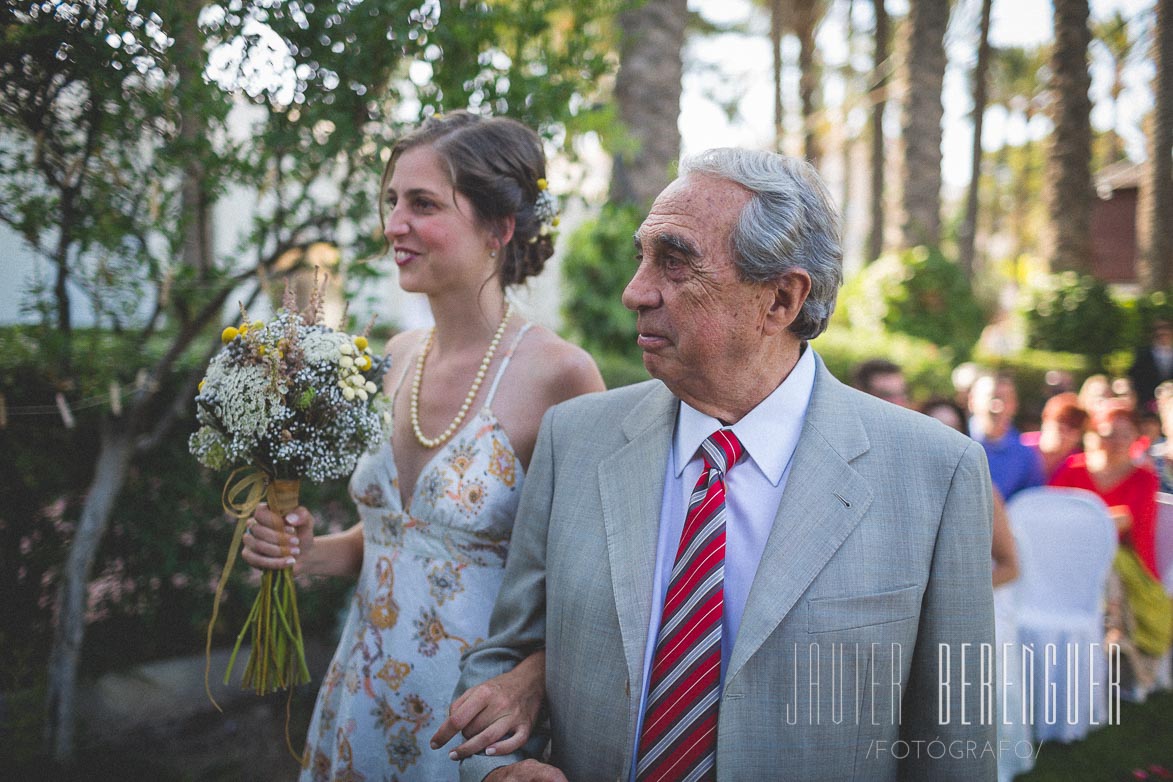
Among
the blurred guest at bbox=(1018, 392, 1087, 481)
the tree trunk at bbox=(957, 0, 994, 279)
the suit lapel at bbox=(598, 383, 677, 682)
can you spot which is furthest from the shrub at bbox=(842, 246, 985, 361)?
the suit lapel at bbox=(598, 383, 677, 682)

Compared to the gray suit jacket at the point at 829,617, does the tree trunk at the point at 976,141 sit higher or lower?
higher

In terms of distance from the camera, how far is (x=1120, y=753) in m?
5.02

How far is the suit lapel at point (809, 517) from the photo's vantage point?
1.76 metres

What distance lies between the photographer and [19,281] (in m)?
3.12

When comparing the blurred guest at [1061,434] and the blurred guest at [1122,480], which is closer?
the blurred guest at [1122,480]

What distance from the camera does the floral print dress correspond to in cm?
246

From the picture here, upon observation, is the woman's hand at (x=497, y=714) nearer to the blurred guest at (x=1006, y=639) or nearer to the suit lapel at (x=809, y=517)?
the suit lapel at (x=809, y=517)

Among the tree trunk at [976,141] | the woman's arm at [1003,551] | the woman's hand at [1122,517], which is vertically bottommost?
the woman's hand at [1122,517]

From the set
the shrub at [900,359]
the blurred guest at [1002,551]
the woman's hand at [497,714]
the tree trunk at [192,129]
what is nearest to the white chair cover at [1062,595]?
the blurred guest at [1002,551]

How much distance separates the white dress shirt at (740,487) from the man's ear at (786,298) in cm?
16

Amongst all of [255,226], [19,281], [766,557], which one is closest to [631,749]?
[766,557]

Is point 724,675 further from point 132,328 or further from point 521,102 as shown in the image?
point 132,328

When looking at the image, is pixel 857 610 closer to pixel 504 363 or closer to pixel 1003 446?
pixel 504 363

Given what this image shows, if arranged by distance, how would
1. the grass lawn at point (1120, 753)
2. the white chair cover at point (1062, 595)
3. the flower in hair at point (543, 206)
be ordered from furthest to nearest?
the white chair cover at point (1062, 595)
the grass lawn at point (1120, 753)
the flower in hair at point (543, 206)
